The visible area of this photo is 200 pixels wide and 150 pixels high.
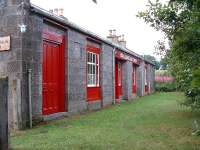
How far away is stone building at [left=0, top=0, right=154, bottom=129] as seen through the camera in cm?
1165

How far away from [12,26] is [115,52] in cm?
1290

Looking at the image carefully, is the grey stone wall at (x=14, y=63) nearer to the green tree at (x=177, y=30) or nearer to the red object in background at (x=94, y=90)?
the green tree at (x=177, y=30)

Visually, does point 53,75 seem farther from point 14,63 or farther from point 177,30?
point 177,30

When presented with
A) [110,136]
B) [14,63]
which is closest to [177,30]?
[110,136]

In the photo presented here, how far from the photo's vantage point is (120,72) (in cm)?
2734

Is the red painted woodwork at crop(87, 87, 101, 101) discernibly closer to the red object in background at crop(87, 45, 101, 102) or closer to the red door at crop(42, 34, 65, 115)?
the red object in background at crop(87, 45, 101, 102)

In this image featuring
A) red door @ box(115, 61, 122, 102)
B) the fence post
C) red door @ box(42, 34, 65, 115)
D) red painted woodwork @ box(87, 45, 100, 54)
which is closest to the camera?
the fence post

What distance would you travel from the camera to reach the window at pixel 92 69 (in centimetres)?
1863

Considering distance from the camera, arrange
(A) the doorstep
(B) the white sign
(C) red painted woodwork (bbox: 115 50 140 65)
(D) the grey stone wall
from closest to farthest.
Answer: (D) the grey stone wall < (B) the white sign < (A) the doorstep < (C) red painted woodwork (bbox: 115 50 140 65)

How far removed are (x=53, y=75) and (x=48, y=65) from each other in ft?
2.13

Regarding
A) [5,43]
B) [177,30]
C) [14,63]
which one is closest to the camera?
[177,30]

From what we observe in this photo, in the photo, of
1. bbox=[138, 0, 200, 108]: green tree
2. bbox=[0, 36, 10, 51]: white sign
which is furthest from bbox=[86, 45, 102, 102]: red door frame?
bbox=[0, 36, 10, 51]: white sign

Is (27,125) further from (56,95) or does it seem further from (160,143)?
(160,143)

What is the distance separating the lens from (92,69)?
19.3 metres
